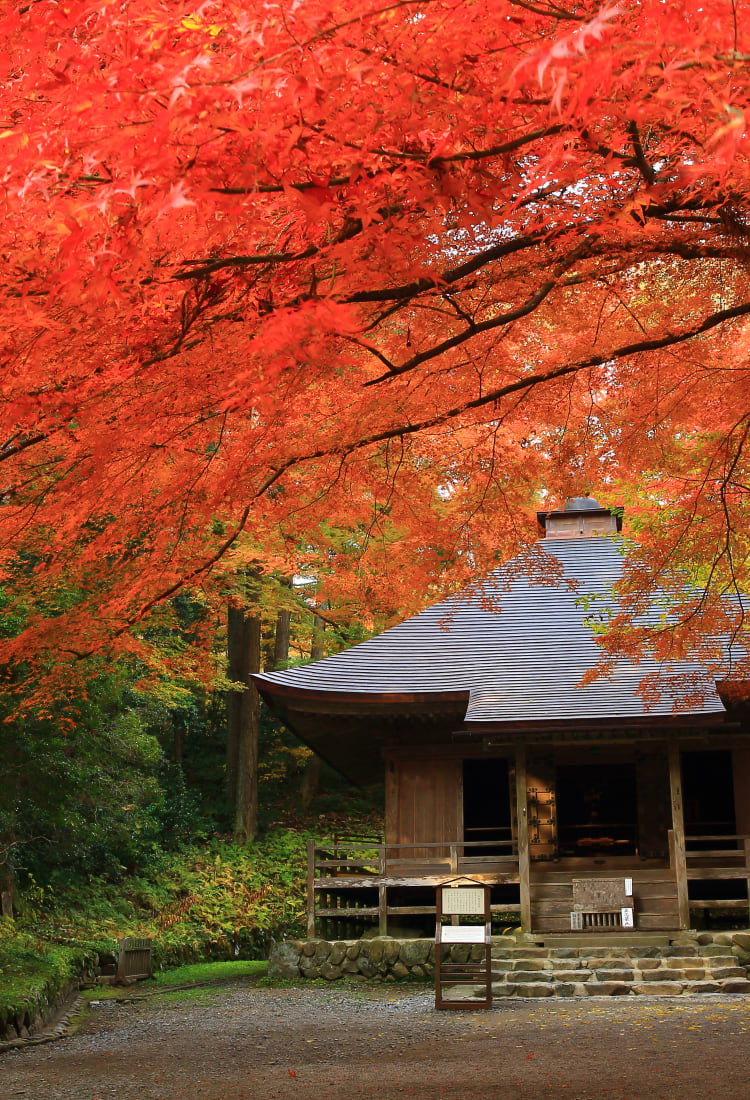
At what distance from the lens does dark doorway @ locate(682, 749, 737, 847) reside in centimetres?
1425

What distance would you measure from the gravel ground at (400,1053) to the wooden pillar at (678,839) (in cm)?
245

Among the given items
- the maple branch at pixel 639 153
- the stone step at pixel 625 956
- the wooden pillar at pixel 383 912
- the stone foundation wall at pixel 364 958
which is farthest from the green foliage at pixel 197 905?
the maple branch at pixel 639 153

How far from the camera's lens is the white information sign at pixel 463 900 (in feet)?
31.2

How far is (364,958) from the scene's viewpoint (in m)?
11.7

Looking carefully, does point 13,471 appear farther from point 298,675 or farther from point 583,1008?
point 298,675

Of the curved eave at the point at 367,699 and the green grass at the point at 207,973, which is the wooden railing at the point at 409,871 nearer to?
the curved eave at the point at 367,699

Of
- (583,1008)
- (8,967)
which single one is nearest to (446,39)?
(583,1008)

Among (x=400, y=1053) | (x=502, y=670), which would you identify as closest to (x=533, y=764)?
(x=502, y=670)

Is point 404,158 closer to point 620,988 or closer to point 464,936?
point 464,936

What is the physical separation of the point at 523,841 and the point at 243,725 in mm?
12175

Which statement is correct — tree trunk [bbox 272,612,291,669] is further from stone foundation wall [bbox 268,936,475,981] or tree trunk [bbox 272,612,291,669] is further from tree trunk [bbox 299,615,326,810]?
stone foundation wall [bbox 268,936,475,981]

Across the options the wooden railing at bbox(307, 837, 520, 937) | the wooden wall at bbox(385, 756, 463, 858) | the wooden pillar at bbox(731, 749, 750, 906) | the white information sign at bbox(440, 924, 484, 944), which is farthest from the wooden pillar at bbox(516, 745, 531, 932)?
the wooden pillar at bbox(731, 749, 750, 906)

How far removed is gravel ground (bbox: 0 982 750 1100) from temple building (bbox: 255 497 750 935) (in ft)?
8.93

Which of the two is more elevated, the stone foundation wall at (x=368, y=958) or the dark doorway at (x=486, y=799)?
the dark doorway at (x=486, y=799)
